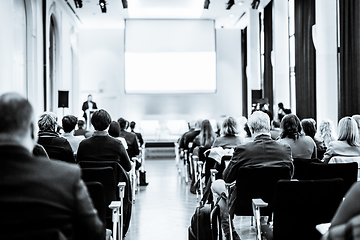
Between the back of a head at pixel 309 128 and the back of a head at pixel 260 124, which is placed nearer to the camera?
the back of a head at pixel 260 124

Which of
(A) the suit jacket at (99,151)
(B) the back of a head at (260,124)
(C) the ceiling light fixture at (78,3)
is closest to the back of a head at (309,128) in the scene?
(B) the back of a head at (260,124)

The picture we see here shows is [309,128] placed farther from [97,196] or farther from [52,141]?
[97,196]

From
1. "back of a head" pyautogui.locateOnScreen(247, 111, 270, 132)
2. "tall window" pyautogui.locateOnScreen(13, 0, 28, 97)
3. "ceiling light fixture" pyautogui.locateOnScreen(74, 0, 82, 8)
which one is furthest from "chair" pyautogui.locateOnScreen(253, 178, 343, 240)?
"ceiling light fixture" pyautogui.locateOnScreen(74, 0, 82, 8)

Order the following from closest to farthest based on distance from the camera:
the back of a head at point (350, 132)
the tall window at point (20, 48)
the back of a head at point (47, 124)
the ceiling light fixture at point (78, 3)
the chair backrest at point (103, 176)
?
1. the chair backrest at point (103, 176)
2. the back of a head at point (350, 132)
3. the back of a head at point (47, 124)
4. the tall window at point (20, 48)
5. the ceiling light fixture at point (78, 3)

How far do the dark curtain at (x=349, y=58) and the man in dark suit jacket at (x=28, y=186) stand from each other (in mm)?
8116

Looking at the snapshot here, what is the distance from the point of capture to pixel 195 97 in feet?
58.0

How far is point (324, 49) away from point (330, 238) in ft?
27.3

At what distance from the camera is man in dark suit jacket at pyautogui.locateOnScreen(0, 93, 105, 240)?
56.1 inches

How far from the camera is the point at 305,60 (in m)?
11.3

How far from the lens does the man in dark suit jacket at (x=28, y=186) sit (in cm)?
142

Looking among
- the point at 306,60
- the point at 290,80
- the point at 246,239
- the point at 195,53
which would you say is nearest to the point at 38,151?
the point at 246,239

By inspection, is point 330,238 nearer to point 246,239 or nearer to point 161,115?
point 246,239

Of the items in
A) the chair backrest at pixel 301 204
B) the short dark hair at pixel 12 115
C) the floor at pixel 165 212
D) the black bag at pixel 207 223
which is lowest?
the floor at pixel 165 212

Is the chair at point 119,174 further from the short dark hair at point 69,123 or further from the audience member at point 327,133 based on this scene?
the audience member at point 327,133
